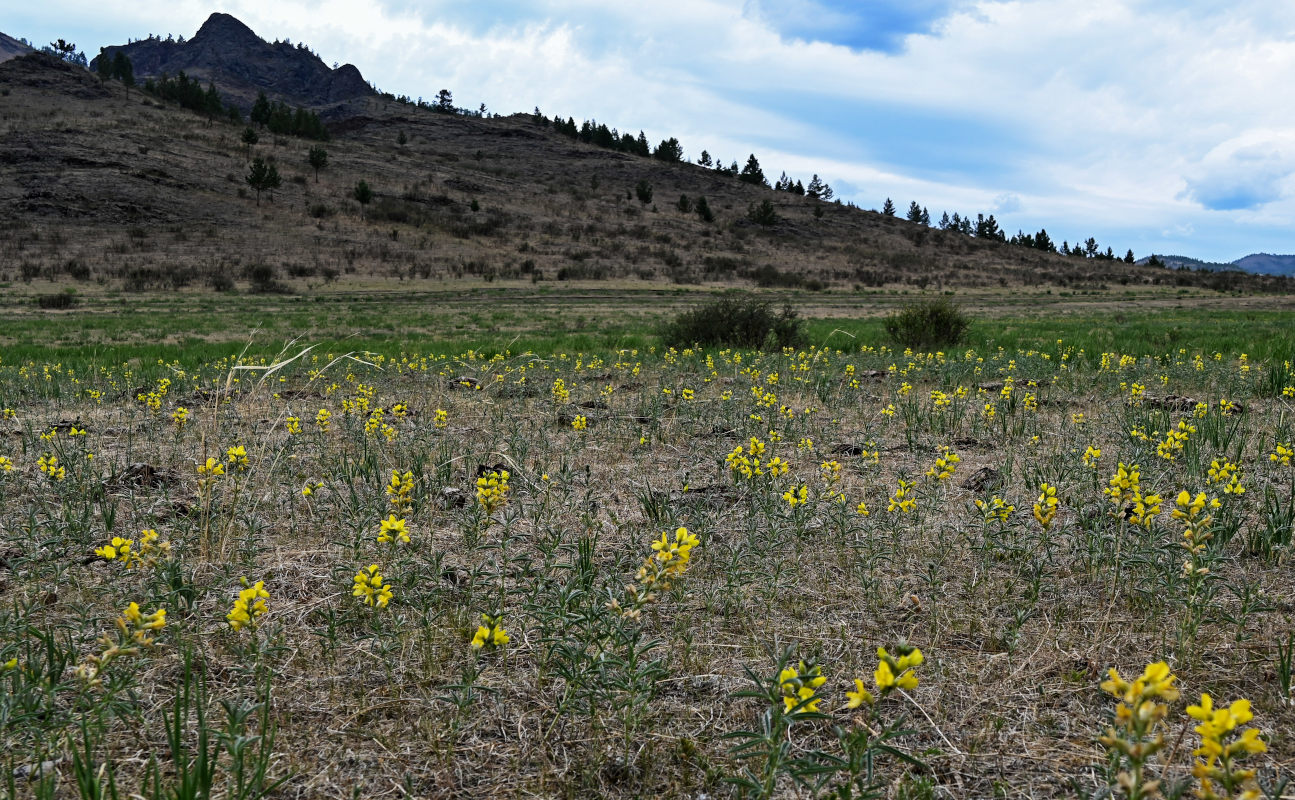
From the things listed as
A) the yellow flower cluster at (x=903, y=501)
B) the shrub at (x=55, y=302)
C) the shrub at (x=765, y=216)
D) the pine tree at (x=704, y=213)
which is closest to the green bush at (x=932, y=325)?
the yellow flower cluster at (x=903, y=501)

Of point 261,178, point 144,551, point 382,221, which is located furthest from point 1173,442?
point 261,178

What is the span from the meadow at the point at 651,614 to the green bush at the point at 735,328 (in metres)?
7.68

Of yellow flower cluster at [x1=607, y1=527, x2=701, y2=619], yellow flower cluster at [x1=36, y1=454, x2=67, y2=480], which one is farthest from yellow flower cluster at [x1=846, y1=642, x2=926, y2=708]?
yellow flower cluster at [x1=36, y1=454, x2=67, y2=480]

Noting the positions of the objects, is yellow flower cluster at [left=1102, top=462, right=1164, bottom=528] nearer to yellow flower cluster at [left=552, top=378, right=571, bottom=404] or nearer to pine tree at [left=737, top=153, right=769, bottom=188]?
yellow flower cluster at [left=552, top=378, right=571, bottom=404]

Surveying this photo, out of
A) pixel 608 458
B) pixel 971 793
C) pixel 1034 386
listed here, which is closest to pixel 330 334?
pixel 608 458

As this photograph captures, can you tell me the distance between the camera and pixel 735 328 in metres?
13.9

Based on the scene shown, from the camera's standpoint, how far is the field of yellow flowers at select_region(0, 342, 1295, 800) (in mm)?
1938

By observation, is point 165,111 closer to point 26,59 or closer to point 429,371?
point 26,59

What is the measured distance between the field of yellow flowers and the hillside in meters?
33.6

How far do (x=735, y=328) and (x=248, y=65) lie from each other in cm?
20742

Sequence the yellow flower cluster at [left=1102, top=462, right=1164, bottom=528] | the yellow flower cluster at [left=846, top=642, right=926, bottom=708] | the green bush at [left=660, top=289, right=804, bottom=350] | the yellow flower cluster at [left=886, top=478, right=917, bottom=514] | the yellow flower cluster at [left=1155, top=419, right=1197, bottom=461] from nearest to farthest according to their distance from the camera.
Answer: the yellow flower cluster at [left=846, top=642, right=926, bottom=708] < the yellow flower cluster at [left=1102, top=462, right=1164, bottom=528] < the yellow flower cluster at [left=886, top=478, right=917, bottom=514] < the yellow flower cluster at [left=1155, top=419, right=1197, bottom=461] < the green bush at [left=660, top=289, right=804, bottom=350]

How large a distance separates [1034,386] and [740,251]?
5212 cm

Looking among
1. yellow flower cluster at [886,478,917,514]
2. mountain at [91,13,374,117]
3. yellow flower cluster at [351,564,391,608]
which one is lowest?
yellow flower cluster at [351,564,391,608]

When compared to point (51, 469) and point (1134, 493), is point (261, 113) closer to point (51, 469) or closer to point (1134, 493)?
point (51, 469)
